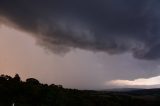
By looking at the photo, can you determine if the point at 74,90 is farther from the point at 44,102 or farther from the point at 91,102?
the point at 44,102

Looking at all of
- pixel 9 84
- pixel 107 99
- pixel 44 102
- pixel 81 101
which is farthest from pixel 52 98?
pixel 107 99

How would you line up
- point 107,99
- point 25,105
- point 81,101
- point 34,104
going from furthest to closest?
1. point 107,99
2. point 81,101
3. point 34,104
4. point 25,105

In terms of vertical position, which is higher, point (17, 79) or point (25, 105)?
point (17, 79)

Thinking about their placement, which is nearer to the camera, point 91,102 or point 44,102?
point 44,102

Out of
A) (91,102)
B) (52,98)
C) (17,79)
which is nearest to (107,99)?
(91,102)

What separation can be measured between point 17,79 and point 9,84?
14.1m

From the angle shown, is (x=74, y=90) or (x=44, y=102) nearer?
(x=44, y=102)

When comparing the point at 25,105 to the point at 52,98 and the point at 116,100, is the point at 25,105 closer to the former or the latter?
the point at 52,98

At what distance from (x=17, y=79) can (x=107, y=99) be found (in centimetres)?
4556

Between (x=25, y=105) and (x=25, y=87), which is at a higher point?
(x=25, y=87)

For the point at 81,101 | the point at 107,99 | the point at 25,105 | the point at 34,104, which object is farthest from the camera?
the point at 107,99

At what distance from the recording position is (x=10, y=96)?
12512cm

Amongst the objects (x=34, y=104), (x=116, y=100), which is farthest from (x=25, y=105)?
(x=116, y=100)

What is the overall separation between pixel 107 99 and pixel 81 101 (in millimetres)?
23004
